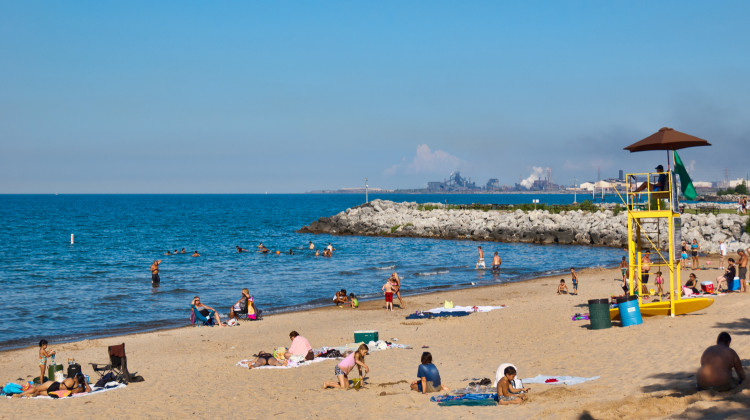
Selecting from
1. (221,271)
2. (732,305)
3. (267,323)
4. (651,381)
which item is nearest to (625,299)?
(732,305)

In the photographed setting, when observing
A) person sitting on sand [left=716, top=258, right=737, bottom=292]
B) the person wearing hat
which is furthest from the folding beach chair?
person sitting on sand [left=716, top=258, right=737, bottom=292]

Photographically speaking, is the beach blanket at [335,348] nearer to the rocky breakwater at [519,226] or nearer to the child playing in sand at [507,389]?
the child playing in sand at [507,389]

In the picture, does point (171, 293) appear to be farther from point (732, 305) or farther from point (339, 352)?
point (732, 305)

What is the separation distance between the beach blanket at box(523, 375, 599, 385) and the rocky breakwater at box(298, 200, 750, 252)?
93.3 ft

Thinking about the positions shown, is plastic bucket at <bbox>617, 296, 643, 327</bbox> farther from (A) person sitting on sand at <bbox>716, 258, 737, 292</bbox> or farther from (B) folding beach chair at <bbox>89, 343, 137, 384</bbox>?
(B) folding beach chair at <bbox>89, 343, 137, 384</bbox>

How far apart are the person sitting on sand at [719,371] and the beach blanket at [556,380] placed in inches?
104

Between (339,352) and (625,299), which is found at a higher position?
(625,299)

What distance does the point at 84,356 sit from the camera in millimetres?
17297

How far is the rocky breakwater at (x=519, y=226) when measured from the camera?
143 feet

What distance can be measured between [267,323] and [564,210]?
152ft

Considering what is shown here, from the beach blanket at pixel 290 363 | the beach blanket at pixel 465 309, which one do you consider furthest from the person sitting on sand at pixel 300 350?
the beach blanket at pixel 465 309

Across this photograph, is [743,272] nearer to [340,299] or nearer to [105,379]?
[340,299]

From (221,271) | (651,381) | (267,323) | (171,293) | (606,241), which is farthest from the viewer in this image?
(606,241)

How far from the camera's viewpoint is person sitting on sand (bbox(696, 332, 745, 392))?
9461 millimetres
